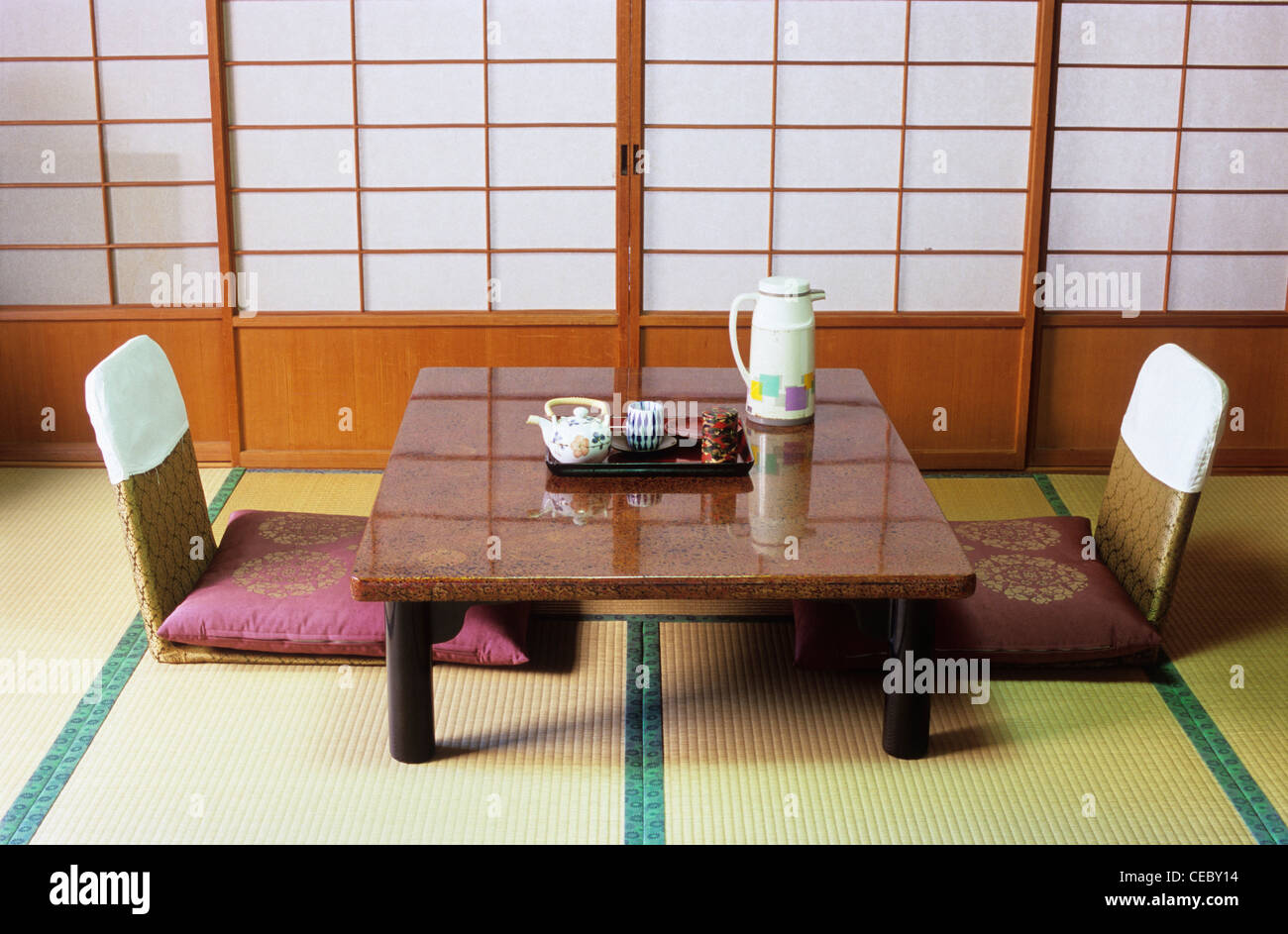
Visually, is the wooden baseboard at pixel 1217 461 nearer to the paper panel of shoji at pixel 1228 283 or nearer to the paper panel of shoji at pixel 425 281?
the paper panel of shoji at pixel 1228 283

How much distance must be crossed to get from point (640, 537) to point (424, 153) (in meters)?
2.34

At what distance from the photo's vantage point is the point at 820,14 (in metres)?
4.31

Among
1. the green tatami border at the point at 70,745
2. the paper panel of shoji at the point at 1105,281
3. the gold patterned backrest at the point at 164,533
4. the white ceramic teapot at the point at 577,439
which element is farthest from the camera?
the paper panel of shoji at the point at 1105,281

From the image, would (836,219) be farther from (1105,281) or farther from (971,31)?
(1105,281)

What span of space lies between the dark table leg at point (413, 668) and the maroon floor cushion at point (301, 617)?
1.15ft

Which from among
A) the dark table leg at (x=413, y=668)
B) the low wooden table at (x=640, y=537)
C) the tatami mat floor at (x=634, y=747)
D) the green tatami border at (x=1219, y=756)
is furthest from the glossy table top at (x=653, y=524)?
the green tatami border at (x=1219, y=756)

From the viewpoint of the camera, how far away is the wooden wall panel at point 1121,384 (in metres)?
4.55

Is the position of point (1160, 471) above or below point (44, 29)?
below

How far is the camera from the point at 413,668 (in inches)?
105

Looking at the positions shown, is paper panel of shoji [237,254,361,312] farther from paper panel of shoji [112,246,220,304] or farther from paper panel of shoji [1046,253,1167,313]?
paper panel of shoji [1046,253,1167,313]

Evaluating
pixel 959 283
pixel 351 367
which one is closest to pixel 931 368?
pixel 959 283

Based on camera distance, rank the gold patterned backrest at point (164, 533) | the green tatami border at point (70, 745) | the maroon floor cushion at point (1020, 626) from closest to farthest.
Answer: the green tatami border at point (70, 745) < the gold patterned backrest at point (164, 533) < the maroon floor cushion at point (1020, 626)

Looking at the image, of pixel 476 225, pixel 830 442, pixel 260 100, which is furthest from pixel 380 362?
pixel 830 442

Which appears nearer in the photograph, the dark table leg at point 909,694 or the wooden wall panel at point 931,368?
the dark table leg at point 909,694
